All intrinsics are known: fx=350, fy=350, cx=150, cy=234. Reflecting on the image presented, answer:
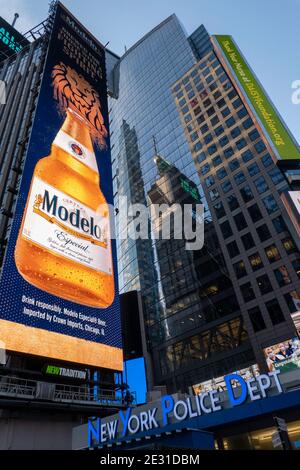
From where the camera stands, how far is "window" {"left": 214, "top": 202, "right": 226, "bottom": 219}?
63.5 meters

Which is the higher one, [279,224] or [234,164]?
[234,164]

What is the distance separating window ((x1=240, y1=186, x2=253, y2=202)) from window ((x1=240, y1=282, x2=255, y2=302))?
15.3 meters

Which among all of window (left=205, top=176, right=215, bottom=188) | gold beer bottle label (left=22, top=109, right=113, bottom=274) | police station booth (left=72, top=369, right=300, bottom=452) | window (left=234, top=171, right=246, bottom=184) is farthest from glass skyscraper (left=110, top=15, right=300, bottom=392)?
police station booth (left=72, top=369, right=300, bottom=452)

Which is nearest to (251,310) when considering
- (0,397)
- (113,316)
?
(113,316)

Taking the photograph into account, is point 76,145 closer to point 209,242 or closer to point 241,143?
point 209,242

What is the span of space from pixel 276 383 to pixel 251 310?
120 ft

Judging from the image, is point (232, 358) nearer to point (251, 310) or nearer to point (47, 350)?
point (251, 310)

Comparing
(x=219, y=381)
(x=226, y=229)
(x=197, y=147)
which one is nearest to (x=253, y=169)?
(x=226, y=229)

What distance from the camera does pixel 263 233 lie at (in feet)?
184

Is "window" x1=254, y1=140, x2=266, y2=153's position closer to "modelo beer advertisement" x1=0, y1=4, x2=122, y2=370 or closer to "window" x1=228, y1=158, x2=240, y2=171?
"window" x1=228, y1=158, x2=240, y2=171

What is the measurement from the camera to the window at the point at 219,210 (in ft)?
208

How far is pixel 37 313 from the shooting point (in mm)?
22141

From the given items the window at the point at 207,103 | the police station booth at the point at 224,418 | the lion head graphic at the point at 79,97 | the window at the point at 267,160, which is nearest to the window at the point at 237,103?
the window at the point at 207,103

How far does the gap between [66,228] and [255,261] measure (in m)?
36.4
